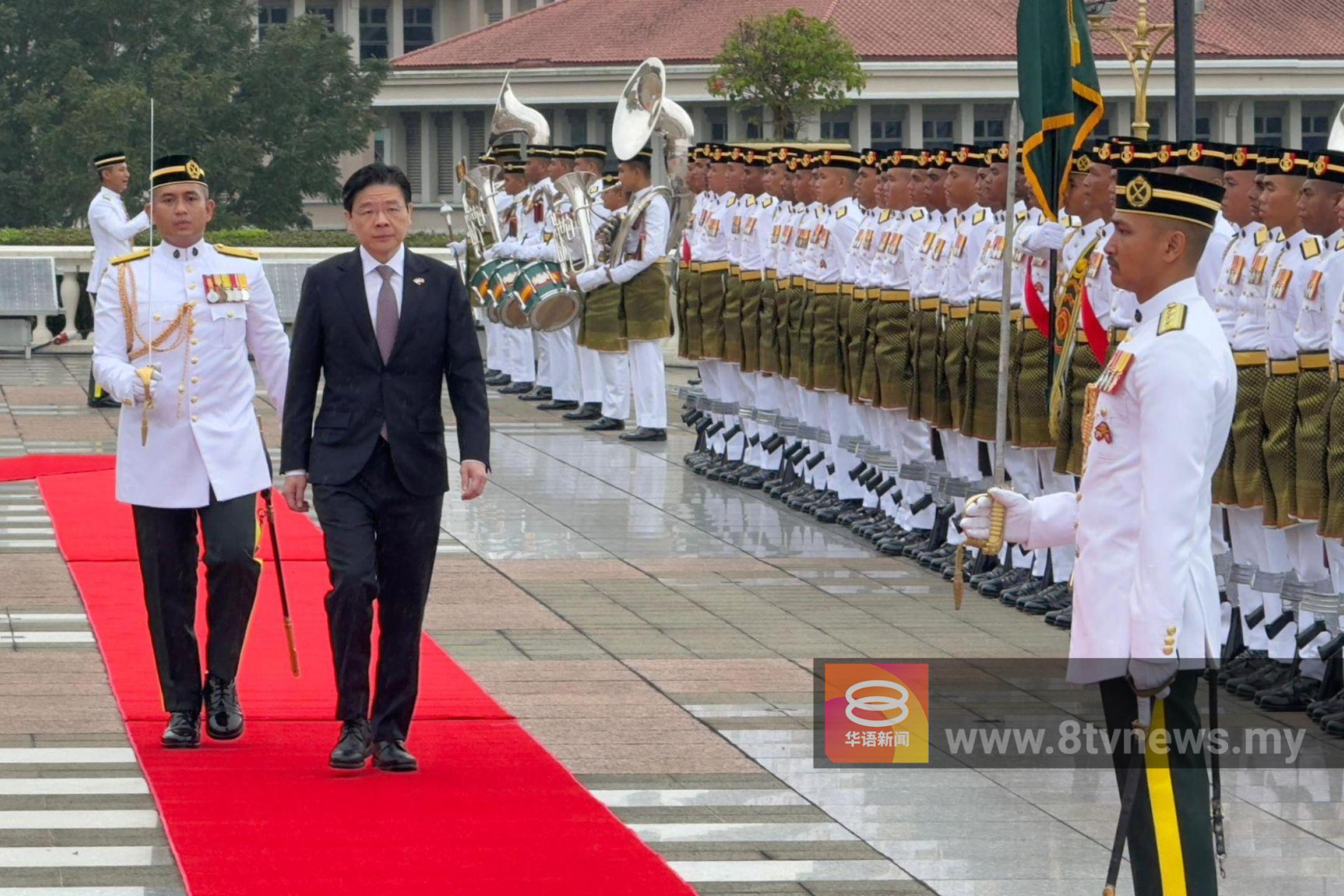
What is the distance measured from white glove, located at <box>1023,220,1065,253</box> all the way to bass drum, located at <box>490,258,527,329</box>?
9.16 m

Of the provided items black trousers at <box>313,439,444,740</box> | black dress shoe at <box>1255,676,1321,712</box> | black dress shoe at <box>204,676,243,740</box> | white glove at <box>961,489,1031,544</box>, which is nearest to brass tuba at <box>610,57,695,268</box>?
black dress shoe at <box>1255,676,1321,712</box>

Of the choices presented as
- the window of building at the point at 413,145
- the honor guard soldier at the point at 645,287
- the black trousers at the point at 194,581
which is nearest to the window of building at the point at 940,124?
the window of building at the point at 413,145

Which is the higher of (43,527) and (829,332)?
(829,332)

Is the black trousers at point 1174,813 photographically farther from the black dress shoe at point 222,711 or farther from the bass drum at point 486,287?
the bass drum at point 486,287

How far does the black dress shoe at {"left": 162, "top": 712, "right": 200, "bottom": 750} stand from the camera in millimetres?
8469

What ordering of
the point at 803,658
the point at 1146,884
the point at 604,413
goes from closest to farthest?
the point at 1146,884, the point at 803,658, the point at 604,413

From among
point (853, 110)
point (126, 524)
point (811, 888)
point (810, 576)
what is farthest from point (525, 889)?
point (853, 110)

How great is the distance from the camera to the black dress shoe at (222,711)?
8.62 metres

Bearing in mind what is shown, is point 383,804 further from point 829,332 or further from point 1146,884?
point 829,332

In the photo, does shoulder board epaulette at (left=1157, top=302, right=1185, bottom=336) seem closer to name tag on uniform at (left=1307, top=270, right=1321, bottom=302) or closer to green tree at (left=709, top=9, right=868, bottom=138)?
name tag on uniform at (left=1307, top=270, right=1321, bottom=302)

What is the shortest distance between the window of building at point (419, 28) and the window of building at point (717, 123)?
22395 mm

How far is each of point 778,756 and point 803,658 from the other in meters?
1.87

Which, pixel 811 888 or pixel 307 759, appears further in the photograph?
pixel 307 759

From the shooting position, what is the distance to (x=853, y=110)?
2419 inches
